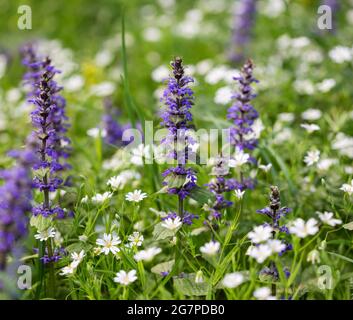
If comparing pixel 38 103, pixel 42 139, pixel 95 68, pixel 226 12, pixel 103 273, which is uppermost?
pixel 226 12

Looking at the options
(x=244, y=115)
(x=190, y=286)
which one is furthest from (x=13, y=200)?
(x=244, y=115)

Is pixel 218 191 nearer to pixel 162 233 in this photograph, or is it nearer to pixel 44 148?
pixel 162 233

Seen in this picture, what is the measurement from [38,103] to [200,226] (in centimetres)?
116

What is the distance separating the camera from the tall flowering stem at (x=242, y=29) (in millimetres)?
6293

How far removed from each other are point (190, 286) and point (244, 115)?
1.15 metres

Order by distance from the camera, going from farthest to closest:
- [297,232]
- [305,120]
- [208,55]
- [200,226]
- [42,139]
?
[208,55] < [305,120] < [200,226] < [42,139] < [297,232]

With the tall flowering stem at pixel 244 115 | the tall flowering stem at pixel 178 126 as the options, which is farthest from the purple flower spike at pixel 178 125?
the tall flowering stem at pixel 244 115

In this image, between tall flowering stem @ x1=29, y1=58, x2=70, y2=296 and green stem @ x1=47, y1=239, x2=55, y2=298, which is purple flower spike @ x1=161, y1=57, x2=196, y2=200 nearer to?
tall flowering stem @ x1=29, y1=58, x2=70, y2=296

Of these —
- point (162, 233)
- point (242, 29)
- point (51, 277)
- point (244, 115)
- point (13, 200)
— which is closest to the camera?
point (13, 200)

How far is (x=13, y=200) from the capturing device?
290 cm

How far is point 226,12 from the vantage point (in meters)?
8.11

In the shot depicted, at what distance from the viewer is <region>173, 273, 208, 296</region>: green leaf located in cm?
295

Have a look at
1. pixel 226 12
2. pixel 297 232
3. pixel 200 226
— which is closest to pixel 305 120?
pixel 200 226
